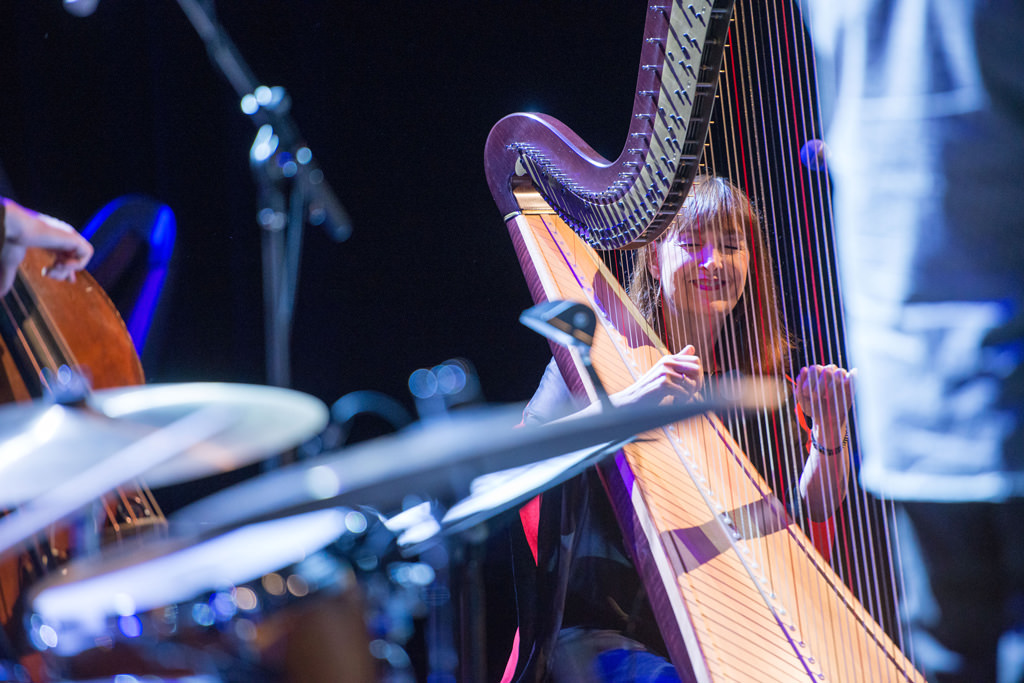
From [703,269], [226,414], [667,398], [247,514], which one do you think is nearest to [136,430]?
[226,414]

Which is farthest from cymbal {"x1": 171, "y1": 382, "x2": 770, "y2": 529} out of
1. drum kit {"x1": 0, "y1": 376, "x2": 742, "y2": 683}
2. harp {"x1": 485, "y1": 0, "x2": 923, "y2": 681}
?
harp {"x1": 485, "y1": 0, "x2": 923, "y2": 681}

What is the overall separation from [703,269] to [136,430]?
4.20 feet

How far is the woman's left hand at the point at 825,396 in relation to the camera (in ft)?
4.19

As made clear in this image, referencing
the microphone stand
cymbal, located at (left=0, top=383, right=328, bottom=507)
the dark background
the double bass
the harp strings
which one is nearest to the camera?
cymbal, located at (left=0, top=383, right=328, bottom=507)

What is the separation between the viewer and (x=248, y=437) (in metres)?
0.87

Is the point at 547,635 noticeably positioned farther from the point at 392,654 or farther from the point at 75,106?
the point at 75,106

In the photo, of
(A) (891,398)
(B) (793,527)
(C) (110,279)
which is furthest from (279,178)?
(A) (891,398)

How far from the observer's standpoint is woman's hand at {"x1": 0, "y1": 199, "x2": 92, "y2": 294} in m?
1.06

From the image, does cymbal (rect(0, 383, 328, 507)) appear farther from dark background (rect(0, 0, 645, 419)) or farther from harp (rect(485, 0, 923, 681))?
dark background (rect(0, 0, 645, 419))

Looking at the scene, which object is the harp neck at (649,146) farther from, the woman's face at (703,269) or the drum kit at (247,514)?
the drum kit at (247,514)

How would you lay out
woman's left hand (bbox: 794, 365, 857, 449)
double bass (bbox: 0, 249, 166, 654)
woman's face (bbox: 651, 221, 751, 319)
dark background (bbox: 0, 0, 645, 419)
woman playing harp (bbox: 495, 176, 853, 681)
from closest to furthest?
double bass (bbox: 0, 249, 166, 654) < woman's left hand (bbox: 794, 365, 857, 449) < woman playing harp (bbox: 495, 176, 853, 681) < woman's face (bbox: 651, 221, 751, 319) < dark background (bbox: 0, 0, 645, 419)

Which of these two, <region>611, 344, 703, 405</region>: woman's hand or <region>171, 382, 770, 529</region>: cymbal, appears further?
<region>611, 344, 703, 405</region>: woman's hand

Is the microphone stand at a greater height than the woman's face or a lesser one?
greater

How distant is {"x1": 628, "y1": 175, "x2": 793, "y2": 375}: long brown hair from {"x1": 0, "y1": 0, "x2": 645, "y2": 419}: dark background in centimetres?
93
